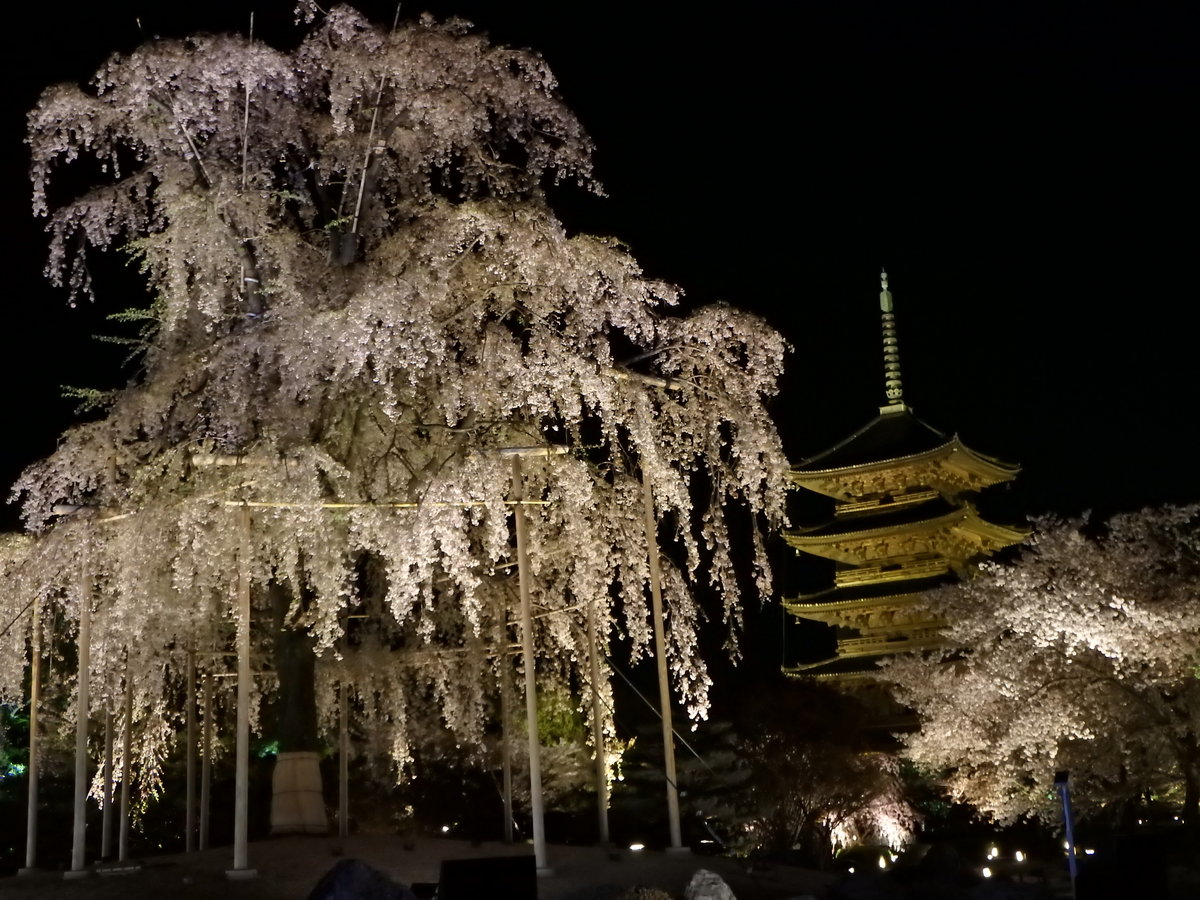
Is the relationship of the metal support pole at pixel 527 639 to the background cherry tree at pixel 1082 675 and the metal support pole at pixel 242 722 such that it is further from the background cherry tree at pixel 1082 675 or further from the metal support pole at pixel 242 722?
the background cherry tree at pixel 1082 675

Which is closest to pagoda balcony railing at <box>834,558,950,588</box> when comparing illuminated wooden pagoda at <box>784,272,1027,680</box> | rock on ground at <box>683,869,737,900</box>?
illuminated wooden pagoda at <box>784,272,1027,680</box>

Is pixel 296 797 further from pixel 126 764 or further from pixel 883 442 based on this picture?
pixel 883 442

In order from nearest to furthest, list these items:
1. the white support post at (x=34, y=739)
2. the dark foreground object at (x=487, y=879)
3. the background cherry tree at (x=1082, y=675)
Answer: the dark foreground object at (x=487, y=879), the white support post at (x=34, y=739), the background cherry tree at (x=1082, y=675)

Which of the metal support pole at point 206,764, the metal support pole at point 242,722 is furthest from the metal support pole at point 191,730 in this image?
the metal support pole at point 242,722

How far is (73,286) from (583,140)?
473 cm

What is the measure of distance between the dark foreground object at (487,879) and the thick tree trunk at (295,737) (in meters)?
5.04

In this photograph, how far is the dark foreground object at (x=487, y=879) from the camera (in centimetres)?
797

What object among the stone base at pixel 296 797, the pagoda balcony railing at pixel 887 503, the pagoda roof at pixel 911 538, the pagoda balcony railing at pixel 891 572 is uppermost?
the pagoda balcony railing at pixel 887 503

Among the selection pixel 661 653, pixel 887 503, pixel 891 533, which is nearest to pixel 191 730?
pixel 661 653

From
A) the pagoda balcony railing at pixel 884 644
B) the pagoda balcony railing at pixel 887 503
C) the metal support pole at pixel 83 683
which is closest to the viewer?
the metal support pole at pixel 83 683

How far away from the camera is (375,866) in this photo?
11102 millimetres

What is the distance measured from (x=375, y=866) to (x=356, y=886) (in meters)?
2.27

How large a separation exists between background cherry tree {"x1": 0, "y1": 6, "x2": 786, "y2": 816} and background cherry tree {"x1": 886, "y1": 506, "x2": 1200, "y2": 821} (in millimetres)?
8398

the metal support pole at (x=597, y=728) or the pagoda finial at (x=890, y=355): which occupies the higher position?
the pagoda finial at (x=890, y=355)
